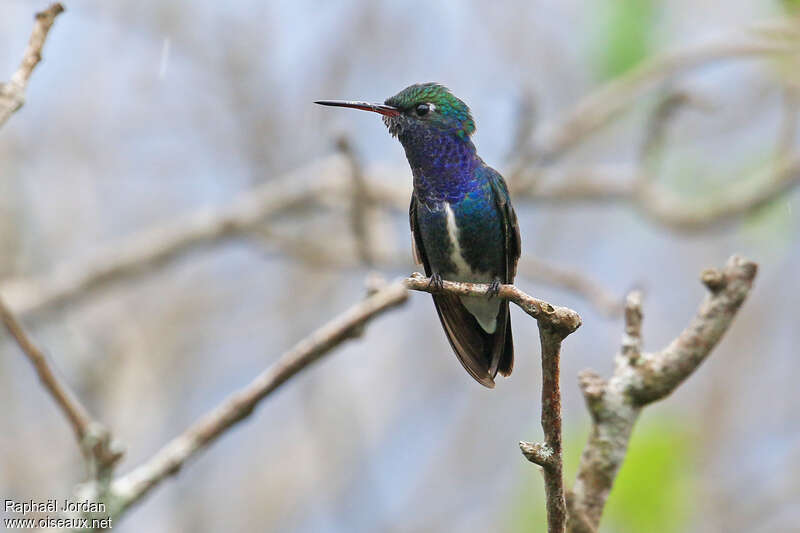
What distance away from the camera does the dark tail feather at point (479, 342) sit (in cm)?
308

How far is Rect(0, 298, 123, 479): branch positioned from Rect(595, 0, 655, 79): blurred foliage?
4.74m

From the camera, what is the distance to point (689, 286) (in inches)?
366

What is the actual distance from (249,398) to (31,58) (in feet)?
3.28

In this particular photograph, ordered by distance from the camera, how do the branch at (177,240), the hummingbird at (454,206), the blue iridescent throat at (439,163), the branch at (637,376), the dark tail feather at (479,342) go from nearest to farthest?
the branch at (637,376), the dark tail feather at (479,342), the hummingbird at (454,206), the blue iridescent throat at (439,163), the branch at (177,240)

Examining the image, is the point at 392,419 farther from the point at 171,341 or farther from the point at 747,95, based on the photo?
the point at 747,95

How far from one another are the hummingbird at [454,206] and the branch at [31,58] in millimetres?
1176

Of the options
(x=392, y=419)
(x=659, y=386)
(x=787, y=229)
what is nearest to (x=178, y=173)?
(x=392, y=419)

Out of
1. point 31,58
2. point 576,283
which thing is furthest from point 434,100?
point 576,283

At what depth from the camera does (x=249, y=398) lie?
2672mm

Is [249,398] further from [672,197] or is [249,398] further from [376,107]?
[672,197]

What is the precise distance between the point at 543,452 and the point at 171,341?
7.01 meters

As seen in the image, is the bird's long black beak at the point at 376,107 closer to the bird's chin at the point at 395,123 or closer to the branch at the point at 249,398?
the bird's chin at the point at 395,123

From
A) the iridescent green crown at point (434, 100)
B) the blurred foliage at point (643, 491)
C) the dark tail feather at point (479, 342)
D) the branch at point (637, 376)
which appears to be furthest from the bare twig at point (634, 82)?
the branch at point (637, 376)

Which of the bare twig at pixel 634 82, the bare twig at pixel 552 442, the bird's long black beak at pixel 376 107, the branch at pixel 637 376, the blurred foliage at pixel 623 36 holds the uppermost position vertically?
the blurred foliage at pixel 623 36
